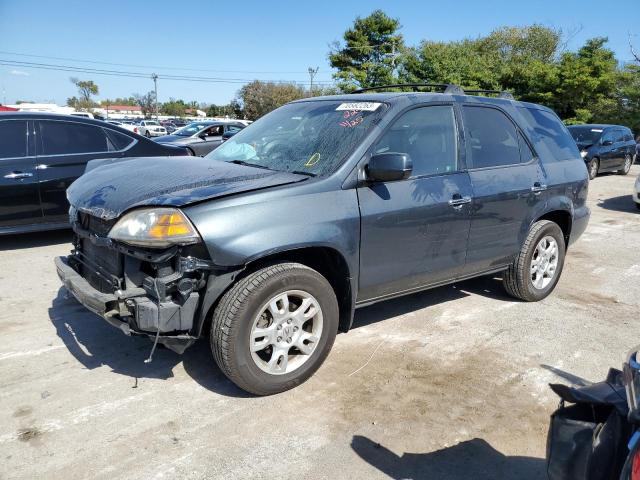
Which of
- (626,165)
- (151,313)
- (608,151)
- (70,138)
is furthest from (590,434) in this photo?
(626,165)

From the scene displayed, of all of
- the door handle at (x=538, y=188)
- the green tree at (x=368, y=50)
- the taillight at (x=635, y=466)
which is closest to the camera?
the taillight at (x=635, y=466)

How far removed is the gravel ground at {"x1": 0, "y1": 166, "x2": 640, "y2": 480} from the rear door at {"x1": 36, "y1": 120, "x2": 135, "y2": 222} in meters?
1.50

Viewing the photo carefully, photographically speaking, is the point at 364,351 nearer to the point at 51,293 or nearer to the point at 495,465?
the point at 495,465

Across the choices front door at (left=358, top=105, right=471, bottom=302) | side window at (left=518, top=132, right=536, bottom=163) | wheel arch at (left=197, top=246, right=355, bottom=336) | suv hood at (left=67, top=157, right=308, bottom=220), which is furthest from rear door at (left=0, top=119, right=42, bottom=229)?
side window at (left=518, top=132, right=536, bottom=163)

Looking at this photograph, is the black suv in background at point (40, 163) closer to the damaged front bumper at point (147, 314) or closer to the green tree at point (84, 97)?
the damaged front bumper at point (147, 314)

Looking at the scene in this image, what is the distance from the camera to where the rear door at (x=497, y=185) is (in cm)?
418

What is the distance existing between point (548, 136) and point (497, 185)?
114 centimetres

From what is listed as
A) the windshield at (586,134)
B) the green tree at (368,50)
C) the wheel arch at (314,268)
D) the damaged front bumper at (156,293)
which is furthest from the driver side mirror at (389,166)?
the green tree at (368,50)

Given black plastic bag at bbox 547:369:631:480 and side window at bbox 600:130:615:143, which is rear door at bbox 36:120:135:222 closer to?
black plastic bag at bbox 547:369:631:480

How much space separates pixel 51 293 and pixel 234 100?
63837 millimetres

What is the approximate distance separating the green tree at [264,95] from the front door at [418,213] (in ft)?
187

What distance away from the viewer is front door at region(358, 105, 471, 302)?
138 inches

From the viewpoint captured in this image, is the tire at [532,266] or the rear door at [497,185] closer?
the rear door at [497,185]

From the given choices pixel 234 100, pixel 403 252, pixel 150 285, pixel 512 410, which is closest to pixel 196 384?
pixel 150 285
